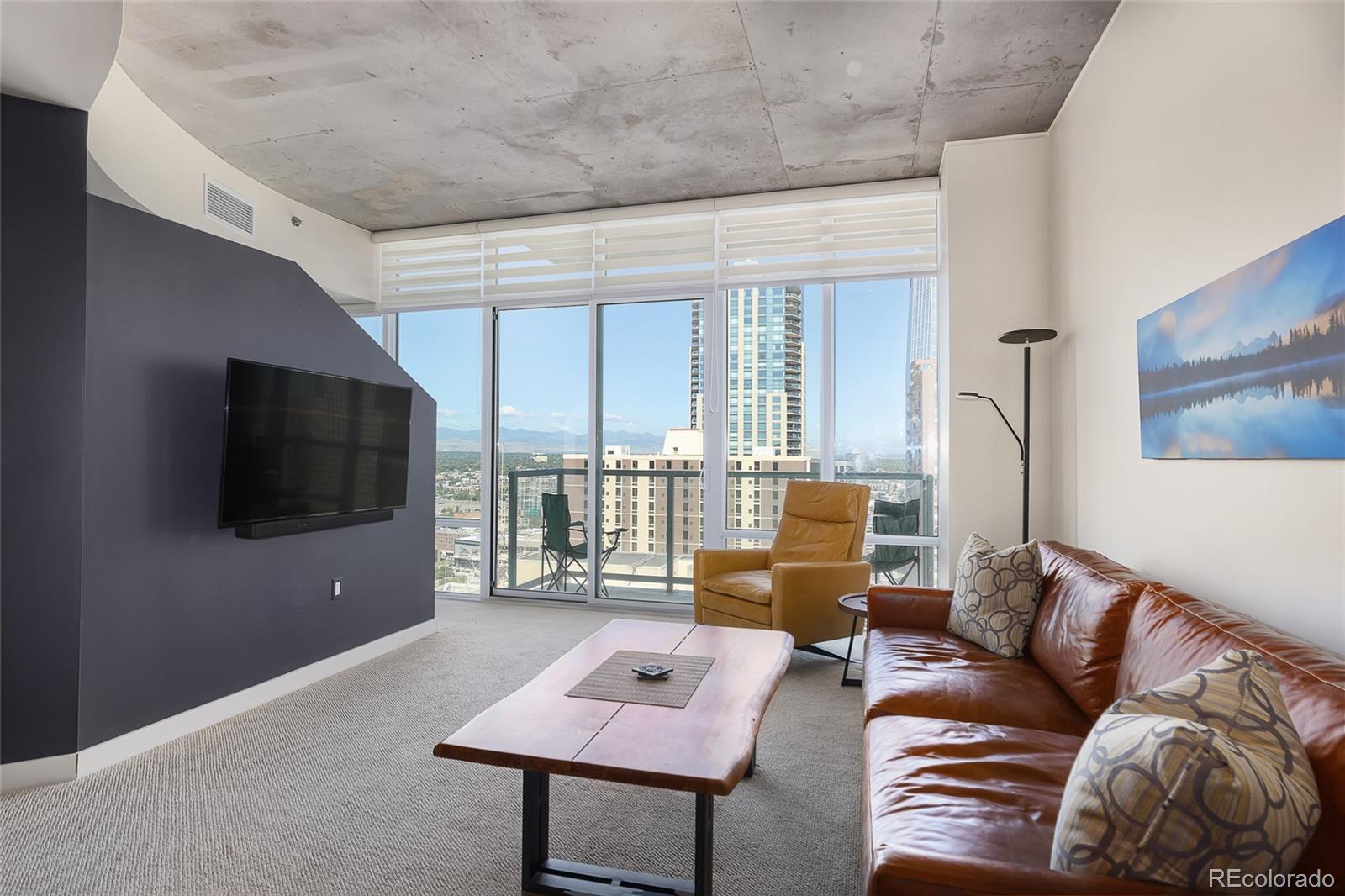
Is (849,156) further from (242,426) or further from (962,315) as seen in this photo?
(242,426)

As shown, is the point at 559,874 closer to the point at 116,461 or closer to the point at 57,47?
the point at 116,461

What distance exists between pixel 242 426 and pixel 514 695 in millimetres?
1844

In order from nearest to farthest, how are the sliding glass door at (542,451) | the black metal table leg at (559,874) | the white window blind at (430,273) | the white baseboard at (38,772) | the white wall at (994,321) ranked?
the black metal table leg at (559,874) → the white baseboard at (38,772) → the white wall at (994,321) → the sliding glass door at (542,451) → the white window blind at (430,273)

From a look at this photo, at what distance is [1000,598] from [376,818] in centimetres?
232

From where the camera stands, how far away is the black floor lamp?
3.50 metres

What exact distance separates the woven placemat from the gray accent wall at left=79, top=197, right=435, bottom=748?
186 cm

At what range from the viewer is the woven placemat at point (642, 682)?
2096mm

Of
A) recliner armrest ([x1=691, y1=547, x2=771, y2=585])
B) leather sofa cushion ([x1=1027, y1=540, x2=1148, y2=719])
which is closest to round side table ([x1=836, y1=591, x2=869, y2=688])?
recliner armrest ([x1=691, y1=547, x2=771, y2=585])

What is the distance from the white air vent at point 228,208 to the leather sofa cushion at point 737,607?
147 inches

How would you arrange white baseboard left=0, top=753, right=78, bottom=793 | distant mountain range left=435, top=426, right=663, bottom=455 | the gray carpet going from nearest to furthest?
the gray carpet, white baseboard left=0, top=753, right=78, bottom=793, distant mountain range left=435, top=426, right=663, bottom=455

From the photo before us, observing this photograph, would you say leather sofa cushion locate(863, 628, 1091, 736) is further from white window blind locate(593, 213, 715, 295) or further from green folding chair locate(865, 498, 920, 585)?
white window blind locate(593, 213, 715, 295)

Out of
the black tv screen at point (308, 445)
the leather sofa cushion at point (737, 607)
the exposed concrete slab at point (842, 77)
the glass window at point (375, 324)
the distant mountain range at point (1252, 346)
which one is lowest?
the leather sofa cushion at point (737, 607)

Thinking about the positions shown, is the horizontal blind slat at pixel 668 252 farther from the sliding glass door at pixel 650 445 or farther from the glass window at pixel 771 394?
the sliding glass door at pixel 650 445

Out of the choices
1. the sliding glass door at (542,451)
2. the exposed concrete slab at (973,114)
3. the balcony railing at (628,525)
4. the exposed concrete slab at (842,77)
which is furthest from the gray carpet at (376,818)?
the exposed concrete slab at (973,114)
